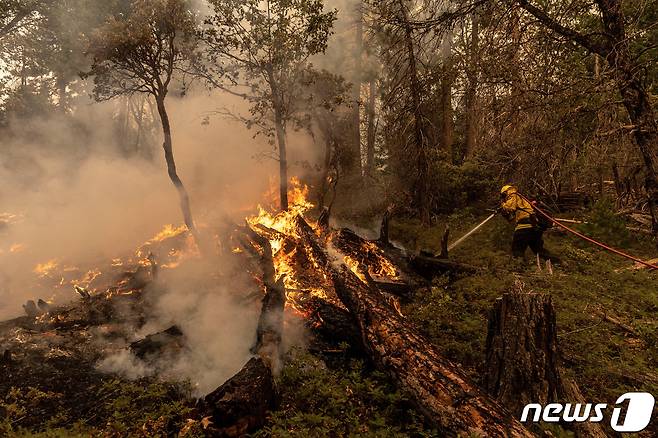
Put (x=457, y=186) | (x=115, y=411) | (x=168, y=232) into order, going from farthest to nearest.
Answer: (x=457, y=186), (x=168, y=232), (x=115, y=411)

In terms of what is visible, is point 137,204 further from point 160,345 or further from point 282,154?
point 160,345

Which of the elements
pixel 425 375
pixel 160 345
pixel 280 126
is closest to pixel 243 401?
pixel 425 375

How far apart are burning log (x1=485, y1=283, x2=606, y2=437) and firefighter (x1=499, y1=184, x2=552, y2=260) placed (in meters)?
4.97

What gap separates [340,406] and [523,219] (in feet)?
21.8

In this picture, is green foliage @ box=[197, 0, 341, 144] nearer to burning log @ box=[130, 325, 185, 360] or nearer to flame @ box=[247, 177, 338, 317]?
flame @ box=[247, 177, 338, 317]

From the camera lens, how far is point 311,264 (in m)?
9.13

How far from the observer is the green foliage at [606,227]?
907 cm

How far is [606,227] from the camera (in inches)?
364

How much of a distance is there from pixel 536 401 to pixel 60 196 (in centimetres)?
1956

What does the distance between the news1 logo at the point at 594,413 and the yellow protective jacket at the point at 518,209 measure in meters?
4.95

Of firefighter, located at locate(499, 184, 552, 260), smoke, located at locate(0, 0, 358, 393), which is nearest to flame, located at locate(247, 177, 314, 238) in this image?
smoke, located at locate(0, 0, 358, 393)

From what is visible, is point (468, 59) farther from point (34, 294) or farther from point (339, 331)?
point (34, 294)

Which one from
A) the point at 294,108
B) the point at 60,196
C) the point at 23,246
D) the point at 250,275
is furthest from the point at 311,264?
the point at 60,196

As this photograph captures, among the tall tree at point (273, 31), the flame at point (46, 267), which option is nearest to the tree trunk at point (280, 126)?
the tall tree at point (273, 31)
